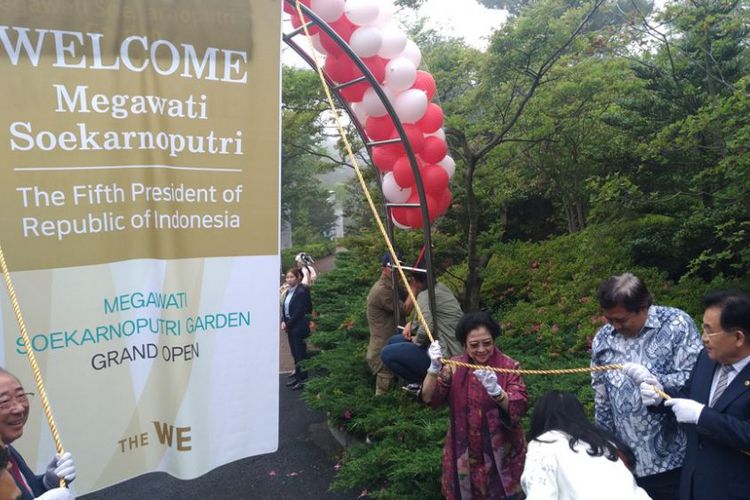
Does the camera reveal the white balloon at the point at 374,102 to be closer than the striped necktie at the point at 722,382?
No

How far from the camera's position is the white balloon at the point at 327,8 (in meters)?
4.02

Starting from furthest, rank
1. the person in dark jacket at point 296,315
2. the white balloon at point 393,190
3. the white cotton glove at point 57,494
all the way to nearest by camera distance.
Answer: the person in dark jacket at point 296,315, the white balloon at point 393,190, the white cotton glove at point 57,494

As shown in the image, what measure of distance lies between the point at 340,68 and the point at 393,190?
1.09 m

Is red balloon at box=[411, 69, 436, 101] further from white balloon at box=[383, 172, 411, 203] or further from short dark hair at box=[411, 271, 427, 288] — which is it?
short dark hair at box=[411, 271, 427, 288]

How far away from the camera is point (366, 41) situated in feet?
13.8

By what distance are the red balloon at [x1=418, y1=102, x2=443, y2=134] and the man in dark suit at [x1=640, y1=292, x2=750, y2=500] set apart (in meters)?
2.91

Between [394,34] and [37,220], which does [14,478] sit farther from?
[394,34]

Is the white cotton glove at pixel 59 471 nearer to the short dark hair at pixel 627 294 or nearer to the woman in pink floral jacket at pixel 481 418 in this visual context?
the woman in pink floral jacket at pixel 481 418

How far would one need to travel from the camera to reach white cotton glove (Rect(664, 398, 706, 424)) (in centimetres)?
217

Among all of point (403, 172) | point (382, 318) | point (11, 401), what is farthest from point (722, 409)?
point (382, 318)

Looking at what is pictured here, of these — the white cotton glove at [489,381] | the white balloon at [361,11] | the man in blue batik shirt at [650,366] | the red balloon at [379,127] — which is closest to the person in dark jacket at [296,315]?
the red balloon at [379,127]

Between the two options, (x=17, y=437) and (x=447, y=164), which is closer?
(x=17, y=437)

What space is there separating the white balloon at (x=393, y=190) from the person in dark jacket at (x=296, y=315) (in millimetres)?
2672

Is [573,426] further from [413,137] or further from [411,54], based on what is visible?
A: [411,54]
